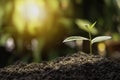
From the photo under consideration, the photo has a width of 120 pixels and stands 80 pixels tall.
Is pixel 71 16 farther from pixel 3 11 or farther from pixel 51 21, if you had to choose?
pixel 3 11

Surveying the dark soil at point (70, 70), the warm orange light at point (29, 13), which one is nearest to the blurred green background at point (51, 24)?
the warm orange light at point (29, 13)

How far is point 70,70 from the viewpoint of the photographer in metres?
1.05

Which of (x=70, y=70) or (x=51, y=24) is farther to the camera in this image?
(x=51, y=24)

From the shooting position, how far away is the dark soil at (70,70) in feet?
3.28

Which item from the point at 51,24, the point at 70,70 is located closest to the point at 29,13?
the point at 51,24

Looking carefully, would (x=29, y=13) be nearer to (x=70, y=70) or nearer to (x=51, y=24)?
(x=51, y=24)

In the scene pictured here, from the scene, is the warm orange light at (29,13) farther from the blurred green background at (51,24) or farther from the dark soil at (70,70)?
the dark soil at (70,70)

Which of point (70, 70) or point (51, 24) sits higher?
point (51, 24)

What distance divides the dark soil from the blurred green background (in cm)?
118

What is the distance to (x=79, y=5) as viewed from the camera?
2447 millimetres

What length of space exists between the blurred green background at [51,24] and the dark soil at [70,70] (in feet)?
3.86

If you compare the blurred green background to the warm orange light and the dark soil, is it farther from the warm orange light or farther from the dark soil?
the dark soil

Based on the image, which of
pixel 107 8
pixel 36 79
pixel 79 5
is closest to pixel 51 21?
pixel 79 5

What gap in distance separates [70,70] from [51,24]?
1343 millimetres
